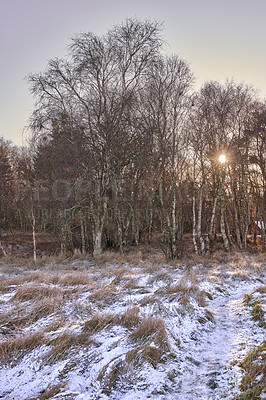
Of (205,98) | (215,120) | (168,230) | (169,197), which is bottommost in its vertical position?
(168,230)

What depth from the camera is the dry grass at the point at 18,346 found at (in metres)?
3.41

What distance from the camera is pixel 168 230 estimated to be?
12.6 m

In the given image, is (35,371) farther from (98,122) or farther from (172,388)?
(98,122)

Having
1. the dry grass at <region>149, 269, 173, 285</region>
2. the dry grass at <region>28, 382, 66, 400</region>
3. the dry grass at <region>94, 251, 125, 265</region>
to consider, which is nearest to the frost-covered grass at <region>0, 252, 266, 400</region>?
the dry grass at <region>28, 382, 66, 400</region>

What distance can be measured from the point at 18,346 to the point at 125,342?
153cm

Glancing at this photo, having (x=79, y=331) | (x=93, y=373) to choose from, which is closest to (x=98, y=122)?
(x=79, y=331)

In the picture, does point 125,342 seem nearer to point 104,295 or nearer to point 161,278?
point 104,295

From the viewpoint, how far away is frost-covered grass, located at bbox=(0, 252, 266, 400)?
2.96m

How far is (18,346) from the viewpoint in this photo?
3.57 metres

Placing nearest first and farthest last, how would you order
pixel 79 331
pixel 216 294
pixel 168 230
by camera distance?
1. pixel 79 331
2. pixel 216 294
3. pixel 168 230

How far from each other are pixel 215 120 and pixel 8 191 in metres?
18.0

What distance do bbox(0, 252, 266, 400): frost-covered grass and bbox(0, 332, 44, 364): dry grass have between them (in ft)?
0.04

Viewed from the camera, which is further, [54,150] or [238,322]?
[54,150]

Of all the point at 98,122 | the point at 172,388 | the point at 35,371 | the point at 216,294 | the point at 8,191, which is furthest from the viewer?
the point at 8,191
